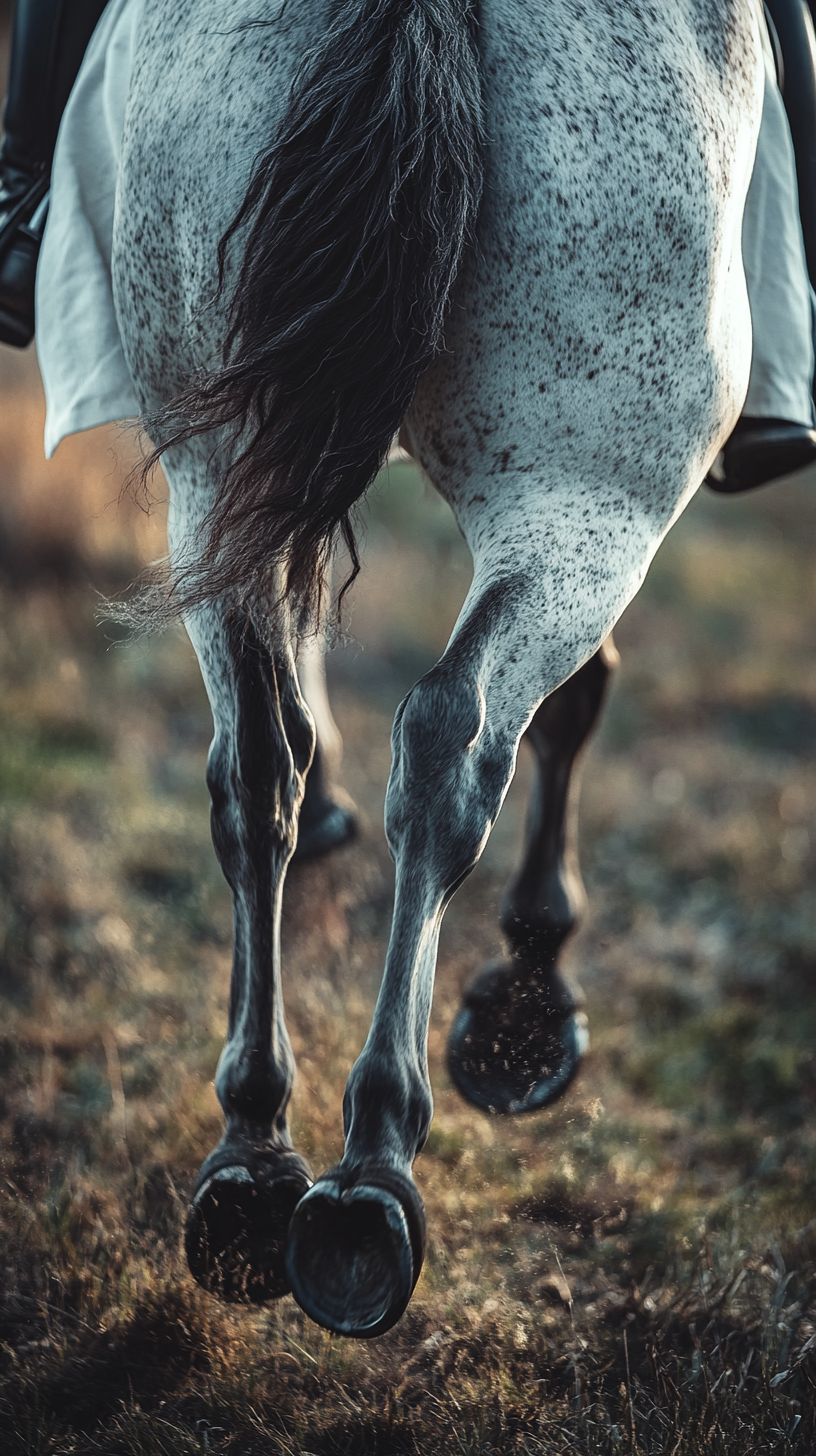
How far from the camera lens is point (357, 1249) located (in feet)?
5.10

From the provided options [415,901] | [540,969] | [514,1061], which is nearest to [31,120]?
[415,901]

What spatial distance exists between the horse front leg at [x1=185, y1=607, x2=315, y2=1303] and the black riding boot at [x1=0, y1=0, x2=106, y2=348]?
3.03 feet

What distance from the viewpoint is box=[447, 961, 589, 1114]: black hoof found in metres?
2.67

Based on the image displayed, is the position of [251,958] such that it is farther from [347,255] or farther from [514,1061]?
[347,255]

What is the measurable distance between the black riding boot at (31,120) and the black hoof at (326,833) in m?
1.44

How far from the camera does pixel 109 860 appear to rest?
391cm

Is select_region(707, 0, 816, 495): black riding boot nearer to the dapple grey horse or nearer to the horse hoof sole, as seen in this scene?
the dapple grey horse

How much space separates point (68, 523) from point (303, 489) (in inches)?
195

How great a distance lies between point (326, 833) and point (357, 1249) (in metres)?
1.61

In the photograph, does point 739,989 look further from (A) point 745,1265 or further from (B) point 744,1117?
(A) point 745,1265

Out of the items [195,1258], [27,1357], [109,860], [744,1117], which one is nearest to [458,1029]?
[744,1117]

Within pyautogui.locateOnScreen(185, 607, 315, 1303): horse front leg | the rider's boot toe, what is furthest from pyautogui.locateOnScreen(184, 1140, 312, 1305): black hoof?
the rider's boot toe

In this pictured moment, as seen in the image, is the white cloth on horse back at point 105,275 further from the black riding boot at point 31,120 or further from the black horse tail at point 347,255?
the black horse tail at point 347,255

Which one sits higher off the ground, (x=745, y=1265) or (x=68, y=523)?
(x=745, y=1265)
